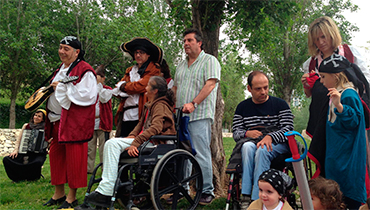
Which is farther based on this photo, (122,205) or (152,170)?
(122,205)

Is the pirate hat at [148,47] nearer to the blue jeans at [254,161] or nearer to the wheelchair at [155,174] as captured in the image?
the wheelchair at [155,174]

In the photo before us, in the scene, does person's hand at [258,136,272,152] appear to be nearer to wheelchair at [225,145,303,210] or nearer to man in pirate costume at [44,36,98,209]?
wheelchair at [225,145,303,210]

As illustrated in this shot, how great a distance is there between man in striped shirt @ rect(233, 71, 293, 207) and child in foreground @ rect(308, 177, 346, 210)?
48 centimetres

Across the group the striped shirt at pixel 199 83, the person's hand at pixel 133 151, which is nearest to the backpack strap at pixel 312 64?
the striped shirt at pixel 199 83

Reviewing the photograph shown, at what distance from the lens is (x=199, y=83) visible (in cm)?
388

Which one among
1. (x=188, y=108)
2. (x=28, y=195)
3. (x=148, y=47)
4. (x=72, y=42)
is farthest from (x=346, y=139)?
(x=28, y=195)

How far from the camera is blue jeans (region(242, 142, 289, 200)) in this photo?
287 cm

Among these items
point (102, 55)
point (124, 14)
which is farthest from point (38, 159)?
point (124, 14)

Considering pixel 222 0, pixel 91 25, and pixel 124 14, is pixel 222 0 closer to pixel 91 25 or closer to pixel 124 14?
pixel 91 25

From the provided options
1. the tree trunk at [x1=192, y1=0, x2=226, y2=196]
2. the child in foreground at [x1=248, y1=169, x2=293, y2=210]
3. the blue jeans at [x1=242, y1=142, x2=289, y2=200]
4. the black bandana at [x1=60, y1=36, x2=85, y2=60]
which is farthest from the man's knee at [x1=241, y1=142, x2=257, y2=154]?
the black bandana at [x1=60, y1=36, x2=85, y2=60]

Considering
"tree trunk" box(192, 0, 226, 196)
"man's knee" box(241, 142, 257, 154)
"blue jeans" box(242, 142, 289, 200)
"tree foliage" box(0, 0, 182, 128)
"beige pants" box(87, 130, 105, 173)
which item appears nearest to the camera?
"blue jeans" box(242, 142, 289, 200)

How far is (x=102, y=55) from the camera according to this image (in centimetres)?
1720

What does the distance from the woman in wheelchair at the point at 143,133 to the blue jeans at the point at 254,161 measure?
33.3 inches

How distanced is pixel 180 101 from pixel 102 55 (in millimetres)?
14130
